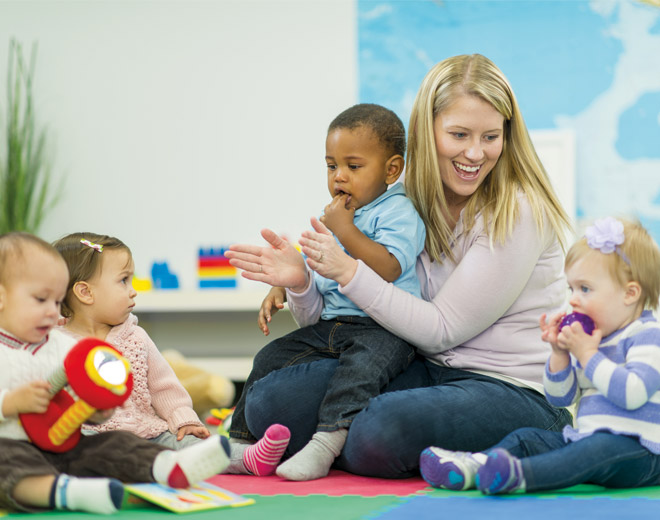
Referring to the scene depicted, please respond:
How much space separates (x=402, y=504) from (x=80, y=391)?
54 centimetres

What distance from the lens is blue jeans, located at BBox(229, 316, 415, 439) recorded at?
1585 mm

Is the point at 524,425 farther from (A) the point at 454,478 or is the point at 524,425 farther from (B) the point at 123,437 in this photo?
(B) the point at 123,437

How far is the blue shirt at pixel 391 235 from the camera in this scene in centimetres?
172

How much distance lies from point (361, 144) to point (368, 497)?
0.80m

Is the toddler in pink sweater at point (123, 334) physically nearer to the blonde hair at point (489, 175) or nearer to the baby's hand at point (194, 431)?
the baby's hand at point (194, 431)

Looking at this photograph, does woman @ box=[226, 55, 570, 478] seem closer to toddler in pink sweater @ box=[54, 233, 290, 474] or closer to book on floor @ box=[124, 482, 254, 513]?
toddler in pink sweater @ box=[54, 233, 290, 474]

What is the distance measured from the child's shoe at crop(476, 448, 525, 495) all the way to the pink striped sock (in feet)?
1.39

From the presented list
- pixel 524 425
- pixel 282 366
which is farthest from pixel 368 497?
pixel 282 366

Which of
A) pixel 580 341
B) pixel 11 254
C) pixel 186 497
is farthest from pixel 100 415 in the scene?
pixel 580 341

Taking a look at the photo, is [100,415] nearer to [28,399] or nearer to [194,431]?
[28,399]

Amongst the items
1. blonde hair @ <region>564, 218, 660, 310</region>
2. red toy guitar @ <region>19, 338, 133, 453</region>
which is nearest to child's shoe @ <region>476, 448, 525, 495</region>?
blonde hair @ <region>564, 218, 660, 310</region>

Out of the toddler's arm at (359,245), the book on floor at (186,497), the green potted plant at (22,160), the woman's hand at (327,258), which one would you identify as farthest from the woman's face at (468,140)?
the green potted plant at (22,160)

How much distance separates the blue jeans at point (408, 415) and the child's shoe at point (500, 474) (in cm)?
20

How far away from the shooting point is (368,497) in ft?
4.51
